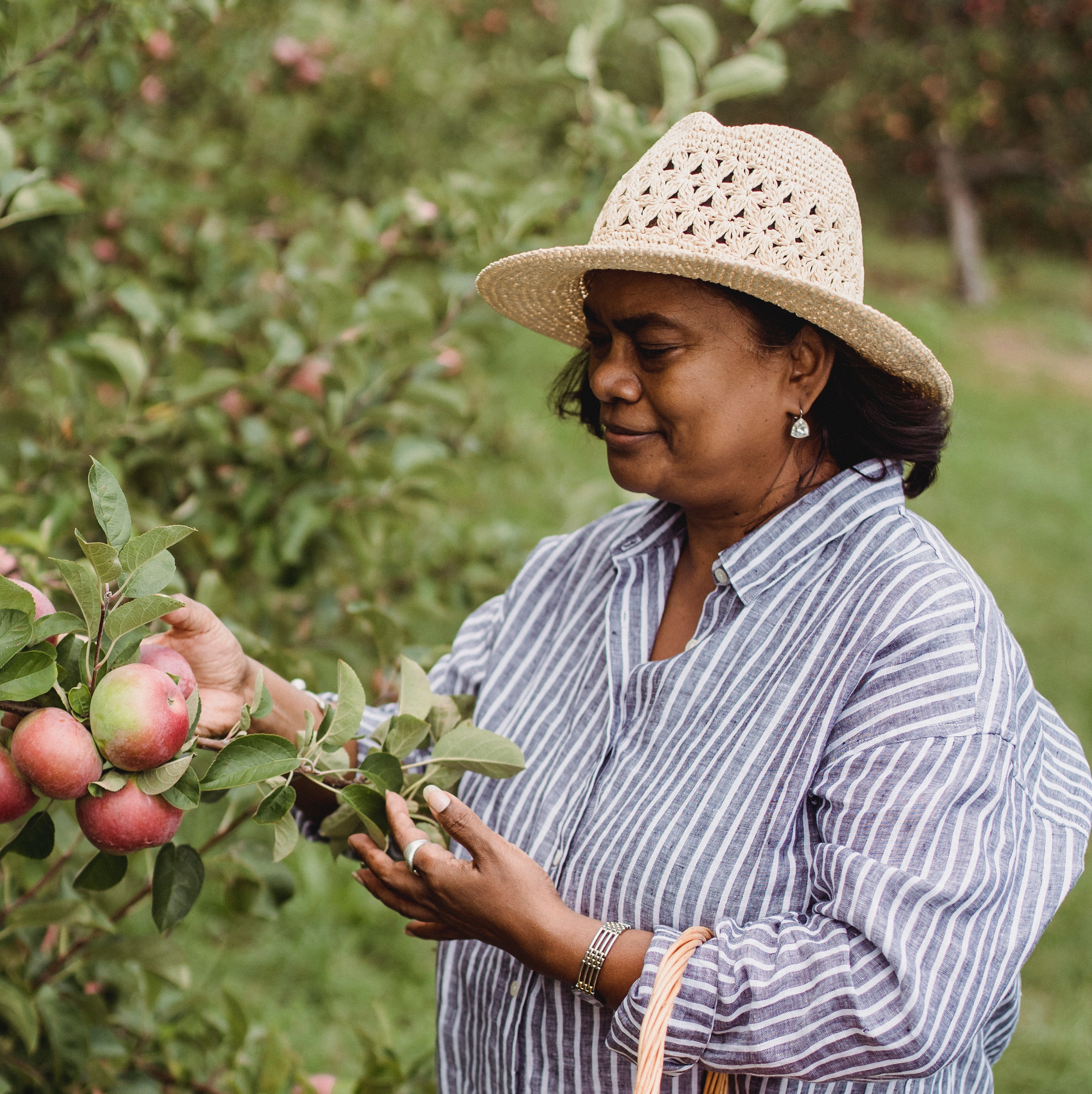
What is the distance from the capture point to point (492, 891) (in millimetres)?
1163

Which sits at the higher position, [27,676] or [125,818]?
[27,676]

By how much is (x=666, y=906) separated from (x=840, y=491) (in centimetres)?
51

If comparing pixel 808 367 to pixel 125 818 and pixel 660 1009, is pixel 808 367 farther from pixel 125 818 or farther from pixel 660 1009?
pixel 125 818

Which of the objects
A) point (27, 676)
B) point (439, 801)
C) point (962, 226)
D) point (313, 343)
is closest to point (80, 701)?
point (27, 676)

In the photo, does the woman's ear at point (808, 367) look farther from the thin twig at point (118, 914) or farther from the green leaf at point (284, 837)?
the thin twig at point (118, 914)

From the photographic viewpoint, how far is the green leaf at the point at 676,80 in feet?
6.76

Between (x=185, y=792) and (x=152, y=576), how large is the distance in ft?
0.65

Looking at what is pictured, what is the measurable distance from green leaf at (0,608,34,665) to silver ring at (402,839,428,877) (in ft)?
1.46

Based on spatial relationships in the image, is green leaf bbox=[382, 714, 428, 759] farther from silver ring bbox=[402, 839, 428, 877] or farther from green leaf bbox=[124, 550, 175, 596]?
green leaf bbox=[124, 550, 175, 596]

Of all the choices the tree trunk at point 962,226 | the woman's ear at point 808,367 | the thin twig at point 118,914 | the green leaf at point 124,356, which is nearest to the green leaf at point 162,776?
the thin twig at point 118,914

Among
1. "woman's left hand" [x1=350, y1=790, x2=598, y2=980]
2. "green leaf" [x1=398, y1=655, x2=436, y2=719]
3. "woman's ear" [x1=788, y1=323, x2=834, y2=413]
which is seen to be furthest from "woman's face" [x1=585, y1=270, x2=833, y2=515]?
"woman's left hand" [x1=350, y1=790, x2=598, y2=980]

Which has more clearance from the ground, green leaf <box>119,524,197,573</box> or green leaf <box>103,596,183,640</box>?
green leaf <box>119,524,197,573</box>

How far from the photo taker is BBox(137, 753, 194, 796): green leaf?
1.00 metres

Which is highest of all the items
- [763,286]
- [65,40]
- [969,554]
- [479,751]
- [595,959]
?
[65,40]
